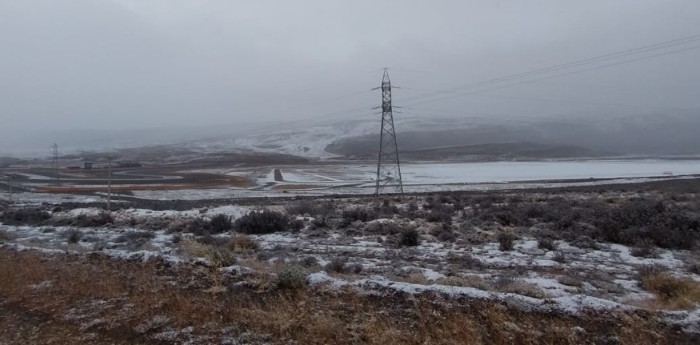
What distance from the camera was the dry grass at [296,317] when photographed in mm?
6504

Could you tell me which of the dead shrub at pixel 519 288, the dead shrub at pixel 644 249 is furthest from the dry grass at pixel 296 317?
the dead shrub at pixel 644 249

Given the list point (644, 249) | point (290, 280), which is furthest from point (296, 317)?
point (644, 249)

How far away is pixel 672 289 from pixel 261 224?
13105mm

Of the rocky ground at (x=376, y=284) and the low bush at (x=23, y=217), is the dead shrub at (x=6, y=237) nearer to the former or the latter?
the rocky ground at (x=376, y=284)

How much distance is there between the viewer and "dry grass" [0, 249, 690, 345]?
6504mm

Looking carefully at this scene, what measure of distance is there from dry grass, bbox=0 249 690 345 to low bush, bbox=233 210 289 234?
26.5 ft

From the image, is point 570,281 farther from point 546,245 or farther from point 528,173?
point 528,173

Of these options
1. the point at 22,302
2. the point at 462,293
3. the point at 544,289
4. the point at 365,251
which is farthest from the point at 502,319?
the point at 22,302

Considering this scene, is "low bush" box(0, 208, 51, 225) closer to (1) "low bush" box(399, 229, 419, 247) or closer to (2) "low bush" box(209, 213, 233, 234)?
(2) "low bush" box(209, 213, 233, 234)

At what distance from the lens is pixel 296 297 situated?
27.5 ft

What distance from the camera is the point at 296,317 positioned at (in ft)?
24.1

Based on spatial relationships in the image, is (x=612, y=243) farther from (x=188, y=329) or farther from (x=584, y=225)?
(x=188, y=329)

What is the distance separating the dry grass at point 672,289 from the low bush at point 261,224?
12.1 metres

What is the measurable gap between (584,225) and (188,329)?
43.5 ft
